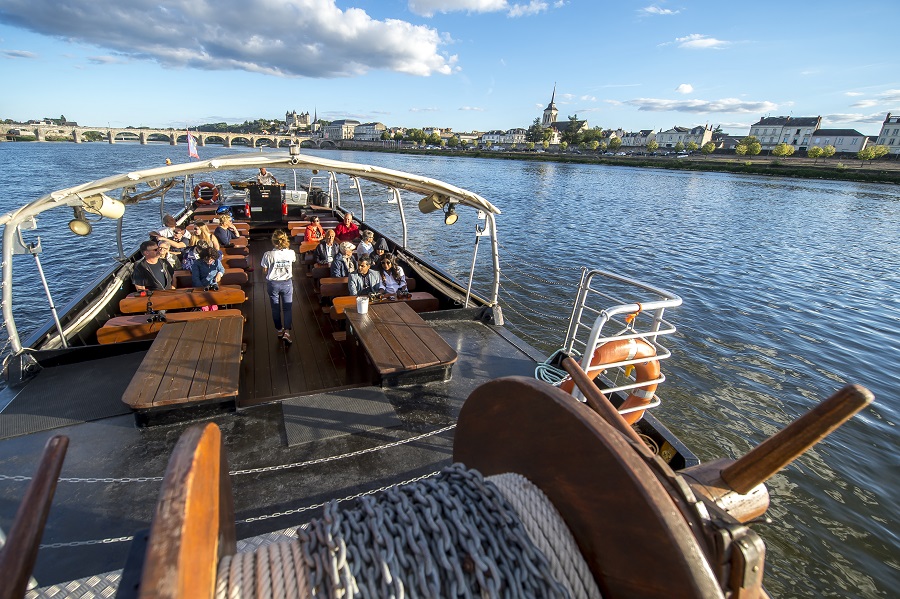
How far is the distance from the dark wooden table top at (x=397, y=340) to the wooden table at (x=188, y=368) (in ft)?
4.34

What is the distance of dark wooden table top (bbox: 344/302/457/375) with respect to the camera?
4.37 metres

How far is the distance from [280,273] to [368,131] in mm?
175389

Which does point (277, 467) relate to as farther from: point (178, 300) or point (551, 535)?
point (178, 300)

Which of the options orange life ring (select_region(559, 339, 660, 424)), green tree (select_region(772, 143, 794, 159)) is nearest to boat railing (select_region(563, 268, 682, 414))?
orange life ring (select_region(559, 339, 660, 424))

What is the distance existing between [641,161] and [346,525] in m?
105

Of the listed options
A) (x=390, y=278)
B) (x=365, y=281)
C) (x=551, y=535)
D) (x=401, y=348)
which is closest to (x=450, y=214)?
(x=390, y=278)

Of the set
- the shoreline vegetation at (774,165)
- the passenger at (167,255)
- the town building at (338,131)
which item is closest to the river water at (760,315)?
the passenger at (167,255)

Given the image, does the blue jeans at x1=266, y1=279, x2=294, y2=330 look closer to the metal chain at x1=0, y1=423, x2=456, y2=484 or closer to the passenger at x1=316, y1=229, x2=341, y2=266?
the passenger at x1=316, y1=229, x2=341, y2=266

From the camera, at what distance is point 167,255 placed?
Answer: 7219mm

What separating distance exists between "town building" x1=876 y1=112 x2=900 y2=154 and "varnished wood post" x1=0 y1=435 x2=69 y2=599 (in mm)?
147519

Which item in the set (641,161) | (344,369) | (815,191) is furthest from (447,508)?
(641,161)

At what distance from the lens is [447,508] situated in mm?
1298

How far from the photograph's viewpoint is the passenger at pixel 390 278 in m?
6.70

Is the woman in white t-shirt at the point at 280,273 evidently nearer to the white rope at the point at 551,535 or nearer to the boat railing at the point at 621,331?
the boat railing at the point at 621,331
